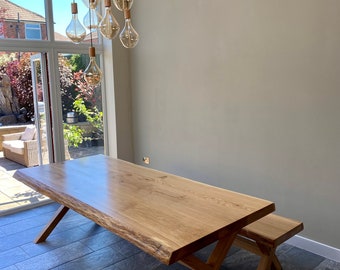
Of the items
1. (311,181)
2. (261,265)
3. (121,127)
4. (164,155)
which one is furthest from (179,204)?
(121,127)

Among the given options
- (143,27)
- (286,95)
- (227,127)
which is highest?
(143,27)

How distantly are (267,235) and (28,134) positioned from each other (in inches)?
116

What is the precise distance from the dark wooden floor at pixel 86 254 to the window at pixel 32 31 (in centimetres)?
203

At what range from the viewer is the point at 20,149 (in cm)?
386

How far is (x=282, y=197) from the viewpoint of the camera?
9.61ft

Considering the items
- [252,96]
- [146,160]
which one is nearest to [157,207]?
[252,96]

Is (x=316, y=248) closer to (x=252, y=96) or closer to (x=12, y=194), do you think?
(x=252, y=96)

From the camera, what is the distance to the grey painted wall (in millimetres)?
2580

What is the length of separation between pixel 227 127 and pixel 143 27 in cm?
169

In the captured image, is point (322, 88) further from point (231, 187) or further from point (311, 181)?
point (231, 187)

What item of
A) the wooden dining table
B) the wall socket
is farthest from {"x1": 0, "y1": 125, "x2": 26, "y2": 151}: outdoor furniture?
the wall socket

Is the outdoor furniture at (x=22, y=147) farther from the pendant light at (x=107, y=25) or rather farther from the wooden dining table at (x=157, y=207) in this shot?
the pendant light at (x=107, y=25)

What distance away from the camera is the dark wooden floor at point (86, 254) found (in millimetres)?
2615

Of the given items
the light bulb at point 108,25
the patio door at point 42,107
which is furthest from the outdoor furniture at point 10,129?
the light bulb at point 108,25
